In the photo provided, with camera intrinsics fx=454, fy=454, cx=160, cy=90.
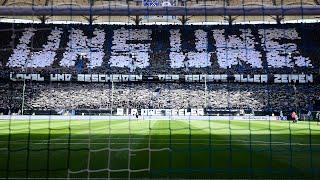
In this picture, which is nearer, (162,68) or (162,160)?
(162,160)

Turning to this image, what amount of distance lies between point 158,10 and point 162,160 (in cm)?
1540

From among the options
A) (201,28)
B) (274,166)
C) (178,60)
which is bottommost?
(274,166)

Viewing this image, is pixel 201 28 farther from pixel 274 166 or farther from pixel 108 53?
pixel 274 166

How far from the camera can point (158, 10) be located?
27.3 meters

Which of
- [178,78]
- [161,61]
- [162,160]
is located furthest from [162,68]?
[162,160]

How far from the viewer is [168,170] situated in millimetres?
11914

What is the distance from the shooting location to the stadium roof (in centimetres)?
2377

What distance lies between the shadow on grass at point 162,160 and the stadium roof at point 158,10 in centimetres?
501

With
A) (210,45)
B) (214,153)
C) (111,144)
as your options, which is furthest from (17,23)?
(214,153)

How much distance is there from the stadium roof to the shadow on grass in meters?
5.01

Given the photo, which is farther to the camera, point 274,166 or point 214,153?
point 214,153

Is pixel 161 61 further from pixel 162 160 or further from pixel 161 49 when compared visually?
pixel 162 160

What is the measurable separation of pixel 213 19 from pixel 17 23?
73.0 feet

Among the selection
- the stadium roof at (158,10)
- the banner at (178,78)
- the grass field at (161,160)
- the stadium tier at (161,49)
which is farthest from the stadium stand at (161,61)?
the grass field at (161,160)
